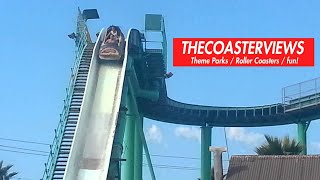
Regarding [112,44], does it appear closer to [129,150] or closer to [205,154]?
[129,150]

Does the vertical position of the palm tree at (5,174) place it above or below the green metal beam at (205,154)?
below

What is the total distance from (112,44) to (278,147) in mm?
13292

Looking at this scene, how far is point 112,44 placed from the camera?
33.8m

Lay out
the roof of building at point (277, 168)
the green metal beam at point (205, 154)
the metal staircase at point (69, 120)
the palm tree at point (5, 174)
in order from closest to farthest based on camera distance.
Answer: the roof of building at point (277, 168), the metal staircase at point (69, 120), the palm tree at point (5, 174), the green metal beam at point (205, 154)

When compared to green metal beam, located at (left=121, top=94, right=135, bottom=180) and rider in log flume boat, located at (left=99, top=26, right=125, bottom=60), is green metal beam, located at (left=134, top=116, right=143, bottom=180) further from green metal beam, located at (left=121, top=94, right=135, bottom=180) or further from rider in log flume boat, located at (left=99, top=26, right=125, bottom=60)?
rider in log flume boat, located at (left=99, top=26, right=125, bottom=60)

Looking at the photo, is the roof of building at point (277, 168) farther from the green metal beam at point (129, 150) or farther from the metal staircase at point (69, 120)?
the green metal beam at point (129, 150)

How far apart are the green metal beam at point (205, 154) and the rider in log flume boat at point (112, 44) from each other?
20.3 m

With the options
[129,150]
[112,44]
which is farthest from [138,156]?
[112,44]

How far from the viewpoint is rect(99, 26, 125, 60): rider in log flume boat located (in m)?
33.2

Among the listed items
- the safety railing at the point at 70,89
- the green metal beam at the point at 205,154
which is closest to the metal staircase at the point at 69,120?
the safety railing at the point at 70,89

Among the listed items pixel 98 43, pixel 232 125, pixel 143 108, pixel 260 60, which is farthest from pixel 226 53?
Answer: pixel 232 125

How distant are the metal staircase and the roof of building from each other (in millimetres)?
9663

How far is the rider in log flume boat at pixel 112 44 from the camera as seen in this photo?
33156mm

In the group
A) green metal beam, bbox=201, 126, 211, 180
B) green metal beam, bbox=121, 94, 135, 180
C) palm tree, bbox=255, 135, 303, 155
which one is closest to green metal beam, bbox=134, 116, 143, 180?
green metal beam, bbox=121, 94, 135, 180
